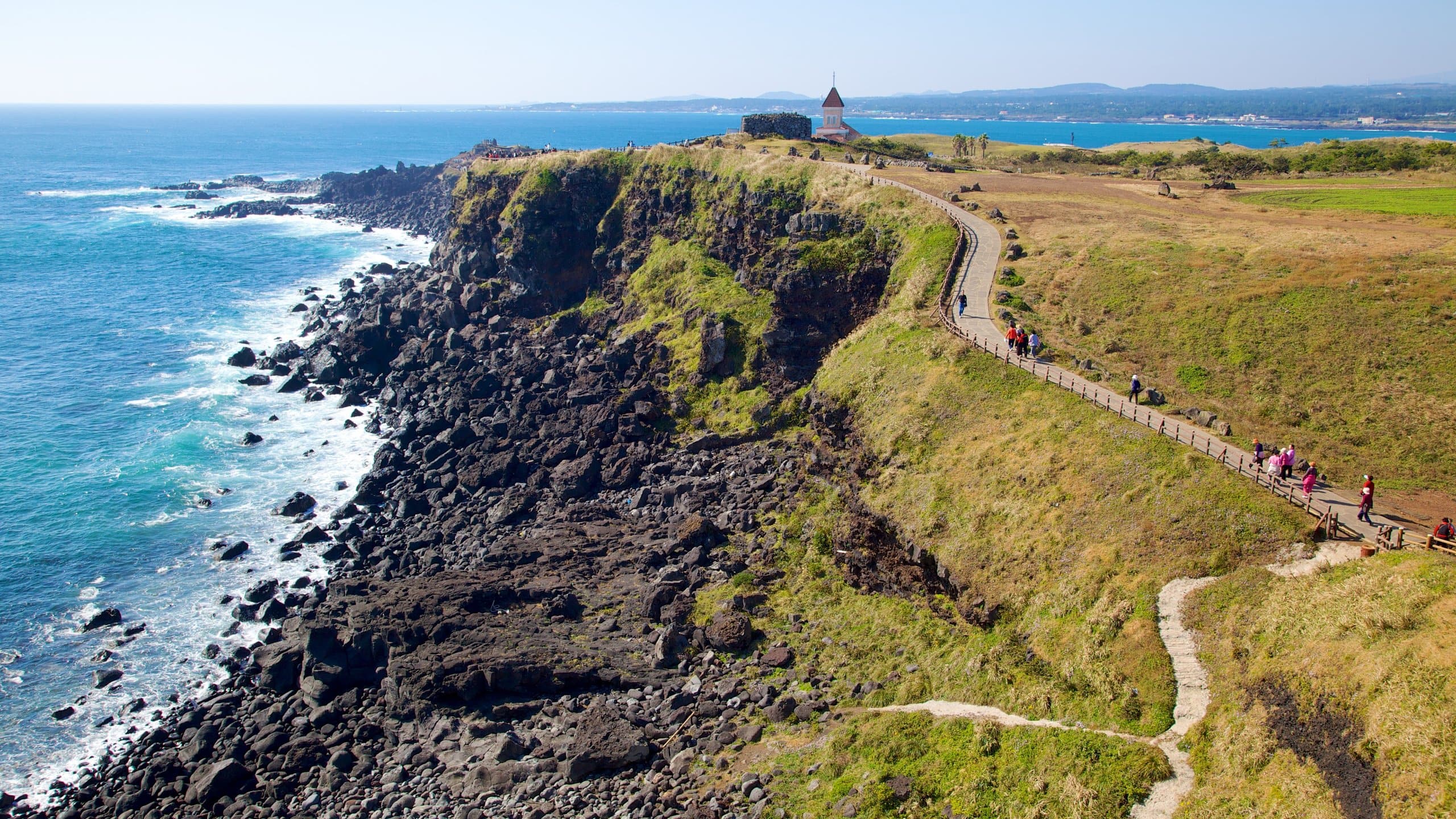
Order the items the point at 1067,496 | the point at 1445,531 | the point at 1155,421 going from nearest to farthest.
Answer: the point at 1445,531 → the point at 1067,496 → the point at 1155,421

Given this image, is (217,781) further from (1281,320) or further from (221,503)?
(1281,320)

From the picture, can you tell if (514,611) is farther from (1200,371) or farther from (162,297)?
(162,297)

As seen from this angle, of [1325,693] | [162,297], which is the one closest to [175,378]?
[162,297]

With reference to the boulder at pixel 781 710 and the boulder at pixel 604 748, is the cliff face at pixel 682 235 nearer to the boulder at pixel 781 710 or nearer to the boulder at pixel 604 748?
the boulder at pixel 781 710

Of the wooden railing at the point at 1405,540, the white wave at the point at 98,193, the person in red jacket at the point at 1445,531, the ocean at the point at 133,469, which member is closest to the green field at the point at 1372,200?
the wooden railing at the point at 1405,540

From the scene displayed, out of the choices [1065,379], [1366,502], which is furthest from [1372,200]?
[1366,502]

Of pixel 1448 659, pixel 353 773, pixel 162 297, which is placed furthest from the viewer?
pixel 162 297
